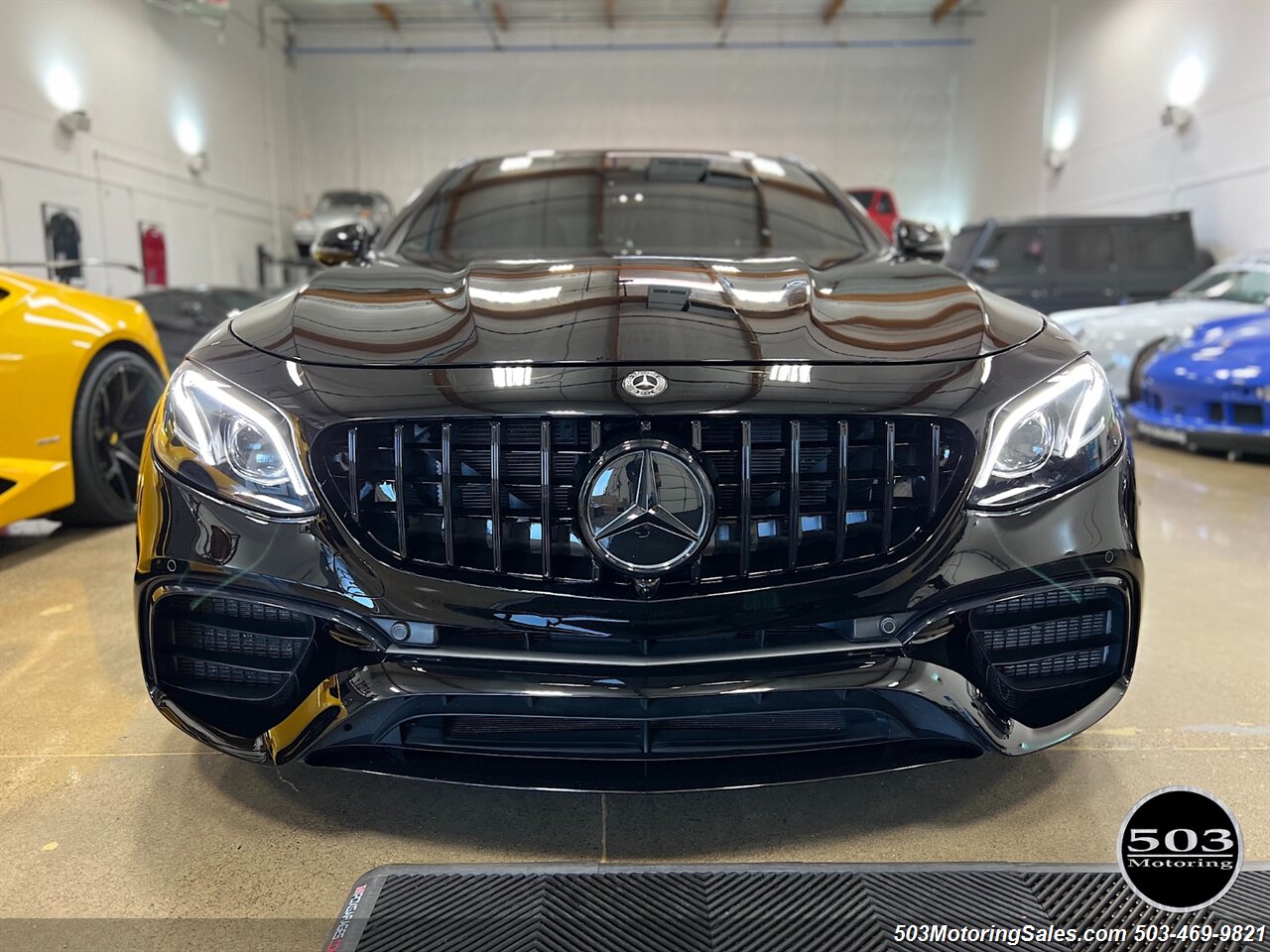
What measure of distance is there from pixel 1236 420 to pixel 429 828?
15.2 feet

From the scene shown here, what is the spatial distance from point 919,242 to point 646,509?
1.48m

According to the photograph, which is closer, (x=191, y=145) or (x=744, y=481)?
(x=744, y=481)

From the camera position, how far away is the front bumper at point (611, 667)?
1.21 meters

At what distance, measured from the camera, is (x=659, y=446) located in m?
1.21

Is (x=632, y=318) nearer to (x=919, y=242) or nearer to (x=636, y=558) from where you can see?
(x=636, y=558)

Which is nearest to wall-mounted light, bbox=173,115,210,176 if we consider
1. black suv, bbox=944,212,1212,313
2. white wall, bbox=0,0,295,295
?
white wall, bbox=0,0,295,295

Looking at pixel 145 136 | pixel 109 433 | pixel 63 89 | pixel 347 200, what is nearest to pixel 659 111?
pixel 347 200

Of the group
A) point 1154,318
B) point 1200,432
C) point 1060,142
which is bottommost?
point 1200,432

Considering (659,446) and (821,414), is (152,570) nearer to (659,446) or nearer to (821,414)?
(659,446)

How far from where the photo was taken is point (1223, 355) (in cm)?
461

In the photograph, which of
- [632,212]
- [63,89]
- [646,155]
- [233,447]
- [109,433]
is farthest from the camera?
[63,89]

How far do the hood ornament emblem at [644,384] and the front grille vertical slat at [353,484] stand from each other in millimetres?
374

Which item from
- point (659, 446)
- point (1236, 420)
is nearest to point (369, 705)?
point (659, 446)

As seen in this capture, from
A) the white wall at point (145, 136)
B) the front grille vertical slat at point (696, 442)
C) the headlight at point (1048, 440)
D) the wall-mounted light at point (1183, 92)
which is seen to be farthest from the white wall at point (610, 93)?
the front grille vertical slat at point (696, 442)
